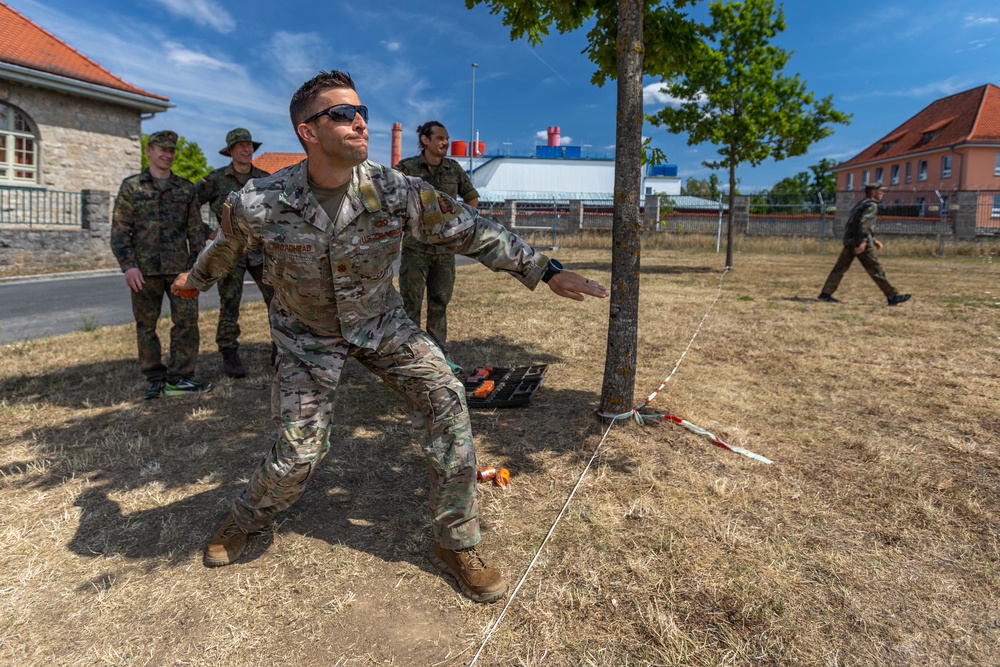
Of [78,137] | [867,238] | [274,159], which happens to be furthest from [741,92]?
[274,159]

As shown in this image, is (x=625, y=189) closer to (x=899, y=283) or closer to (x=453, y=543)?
(x=453, y=543)

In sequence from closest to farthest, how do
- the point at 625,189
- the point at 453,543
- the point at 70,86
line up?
the point at 453,543
the point at 625,189
the point at 70,86

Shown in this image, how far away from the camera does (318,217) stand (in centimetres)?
259

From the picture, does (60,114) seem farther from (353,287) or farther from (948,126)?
(948,126)

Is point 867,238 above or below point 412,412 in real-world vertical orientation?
above

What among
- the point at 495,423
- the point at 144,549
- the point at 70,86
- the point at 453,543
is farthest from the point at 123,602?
the point at 70,86

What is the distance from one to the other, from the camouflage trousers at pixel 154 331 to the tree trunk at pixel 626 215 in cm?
347

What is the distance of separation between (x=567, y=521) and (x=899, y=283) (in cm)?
1319

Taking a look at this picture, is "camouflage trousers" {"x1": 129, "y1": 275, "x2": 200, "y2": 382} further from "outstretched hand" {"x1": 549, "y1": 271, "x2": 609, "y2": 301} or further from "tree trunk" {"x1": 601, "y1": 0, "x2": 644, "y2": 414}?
"outstretched hand" {"x1": 549, "y1": 271, "x2": 609, "y2": 301}

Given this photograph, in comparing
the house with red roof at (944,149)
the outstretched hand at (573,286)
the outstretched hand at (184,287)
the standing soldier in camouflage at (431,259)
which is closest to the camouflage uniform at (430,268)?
the standing soldier in camouflage at (431,259)

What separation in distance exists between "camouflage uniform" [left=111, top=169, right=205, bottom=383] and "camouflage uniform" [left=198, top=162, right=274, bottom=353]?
25 centimetres

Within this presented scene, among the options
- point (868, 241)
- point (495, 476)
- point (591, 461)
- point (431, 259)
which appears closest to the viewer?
point (495, 476)

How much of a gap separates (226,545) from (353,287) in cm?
136

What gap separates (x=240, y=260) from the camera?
5.90m
